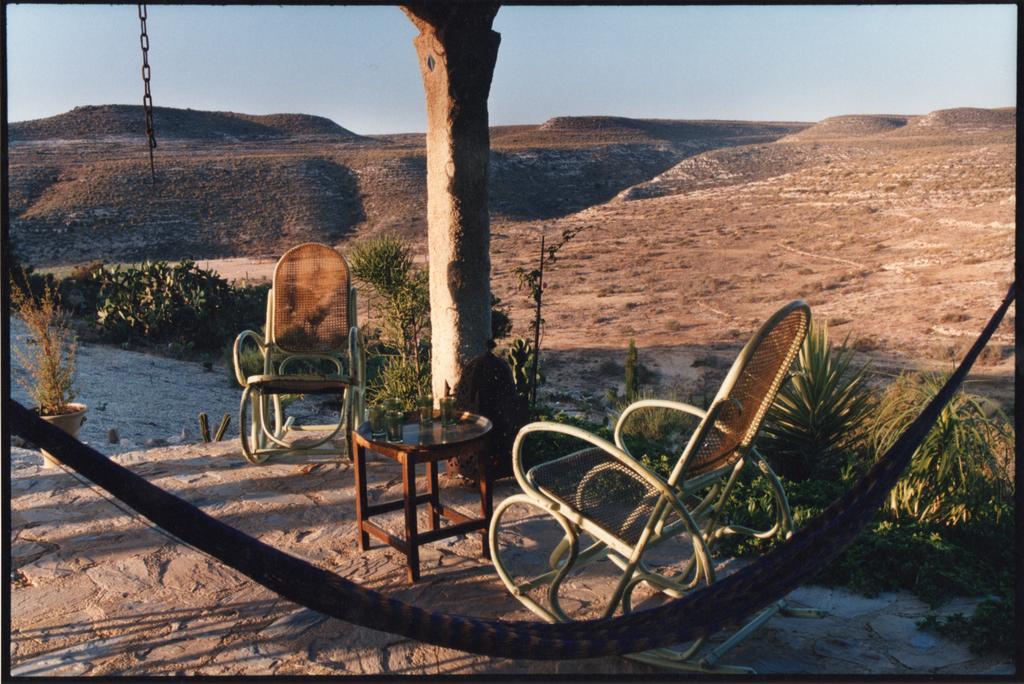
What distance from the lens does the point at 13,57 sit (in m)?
2.05

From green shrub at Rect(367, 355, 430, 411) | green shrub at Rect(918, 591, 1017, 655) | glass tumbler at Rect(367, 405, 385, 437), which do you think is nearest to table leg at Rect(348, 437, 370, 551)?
glass tumbler at Rect(367, 405, 385, 437)

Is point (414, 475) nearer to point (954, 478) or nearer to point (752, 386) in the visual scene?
point (752, 386)

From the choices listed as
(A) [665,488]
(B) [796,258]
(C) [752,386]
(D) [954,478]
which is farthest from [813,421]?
(B) [796,258]

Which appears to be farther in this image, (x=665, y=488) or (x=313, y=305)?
(x=313, y=305)

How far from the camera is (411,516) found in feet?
9.99

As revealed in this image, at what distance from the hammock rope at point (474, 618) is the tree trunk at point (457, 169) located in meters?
2.75

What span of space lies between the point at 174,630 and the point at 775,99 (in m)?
58.4

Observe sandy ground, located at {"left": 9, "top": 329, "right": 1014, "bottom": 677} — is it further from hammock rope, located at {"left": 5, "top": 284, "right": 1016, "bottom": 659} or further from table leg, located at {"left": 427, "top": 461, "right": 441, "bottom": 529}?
hammock rope, located at {"left": 5, "top": 284, "right": 1016, "bottom": 659}

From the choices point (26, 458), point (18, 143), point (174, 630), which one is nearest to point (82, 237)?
point (18, 143)

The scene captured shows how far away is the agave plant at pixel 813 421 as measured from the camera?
4574 millimetres

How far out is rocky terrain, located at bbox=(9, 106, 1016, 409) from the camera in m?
14.7

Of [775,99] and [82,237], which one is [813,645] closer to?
[82,237]

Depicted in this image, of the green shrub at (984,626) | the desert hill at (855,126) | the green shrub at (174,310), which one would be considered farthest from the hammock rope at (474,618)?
the desert hill at (855,126)

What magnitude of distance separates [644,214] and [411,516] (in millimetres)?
26975
